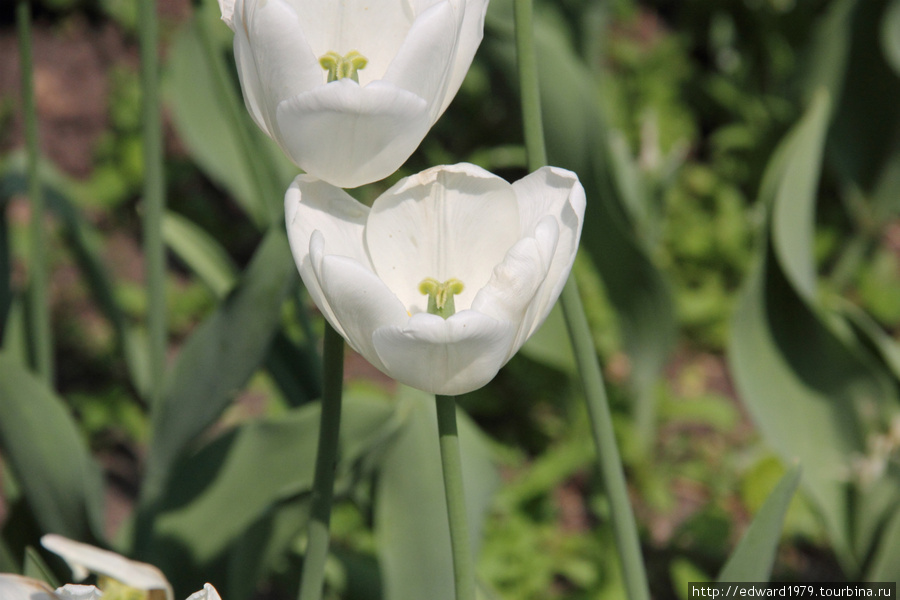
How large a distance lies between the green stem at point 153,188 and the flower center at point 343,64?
1.30ft

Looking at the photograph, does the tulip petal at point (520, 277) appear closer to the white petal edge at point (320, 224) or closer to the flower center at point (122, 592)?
the white petal edge at point (320, 224)

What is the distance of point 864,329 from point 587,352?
715mm

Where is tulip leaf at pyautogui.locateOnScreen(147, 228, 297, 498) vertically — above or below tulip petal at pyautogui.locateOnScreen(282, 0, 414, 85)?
below

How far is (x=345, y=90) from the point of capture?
476mm

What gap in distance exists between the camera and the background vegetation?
997mm

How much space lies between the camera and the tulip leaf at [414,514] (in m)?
0.94

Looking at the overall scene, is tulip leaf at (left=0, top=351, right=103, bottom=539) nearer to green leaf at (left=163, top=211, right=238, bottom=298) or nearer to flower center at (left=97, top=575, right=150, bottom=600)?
green leaf at (left=163, top=211, right=238, bottom=298)

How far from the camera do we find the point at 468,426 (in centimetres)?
119

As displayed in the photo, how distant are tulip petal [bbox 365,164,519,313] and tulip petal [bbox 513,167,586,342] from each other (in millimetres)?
14

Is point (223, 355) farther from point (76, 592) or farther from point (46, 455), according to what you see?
point (76, 592)

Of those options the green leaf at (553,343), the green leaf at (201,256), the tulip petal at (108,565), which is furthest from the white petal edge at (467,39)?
the green leaf at (553,343)

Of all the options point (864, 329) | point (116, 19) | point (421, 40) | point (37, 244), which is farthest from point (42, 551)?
point (116, 19)

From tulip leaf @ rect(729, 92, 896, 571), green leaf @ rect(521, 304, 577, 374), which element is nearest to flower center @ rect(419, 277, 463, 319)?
tulip leaf @ rect(729, 92, 896, 571)

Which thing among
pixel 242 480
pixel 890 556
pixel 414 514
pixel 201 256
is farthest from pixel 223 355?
pixel 890 556
